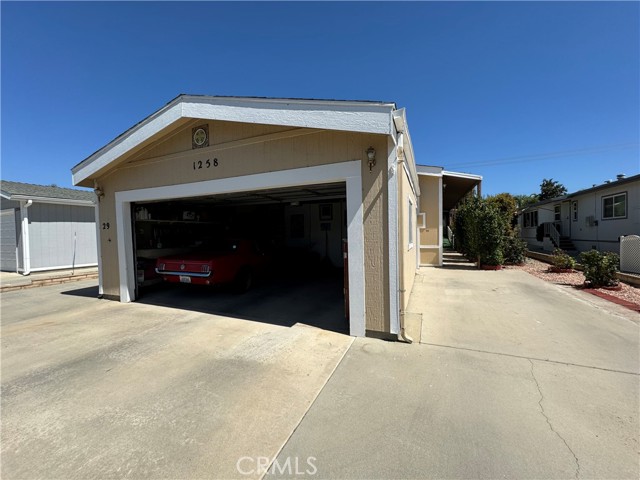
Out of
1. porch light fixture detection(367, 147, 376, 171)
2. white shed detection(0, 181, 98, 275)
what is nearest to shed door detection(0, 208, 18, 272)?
white shed detection(0, 181, 98, 275)

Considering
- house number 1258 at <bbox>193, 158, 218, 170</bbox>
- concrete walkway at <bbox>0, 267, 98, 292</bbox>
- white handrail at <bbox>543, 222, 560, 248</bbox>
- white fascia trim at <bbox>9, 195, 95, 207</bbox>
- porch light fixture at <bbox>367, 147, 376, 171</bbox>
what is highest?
white fascia trim at <bbox>9, 195, 95, 207</bbox>

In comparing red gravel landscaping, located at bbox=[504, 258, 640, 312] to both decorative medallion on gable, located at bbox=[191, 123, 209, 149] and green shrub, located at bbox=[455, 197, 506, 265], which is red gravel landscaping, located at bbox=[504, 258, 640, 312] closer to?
green shrub, located at bbox=[455, 197, 506, 265]

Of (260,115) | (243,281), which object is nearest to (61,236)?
(243,281)

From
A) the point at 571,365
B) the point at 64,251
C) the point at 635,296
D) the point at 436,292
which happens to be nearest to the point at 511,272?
the point at 635,296

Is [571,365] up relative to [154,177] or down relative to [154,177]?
down

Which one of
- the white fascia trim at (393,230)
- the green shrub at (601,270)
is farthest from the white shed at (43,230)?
the green shrub at (601,270)

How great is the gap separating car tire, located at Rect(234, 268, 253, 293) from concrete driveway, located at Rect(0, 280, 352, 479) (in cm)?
212

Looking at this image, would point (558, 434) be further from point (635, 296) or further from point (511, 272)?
point (511, 272)

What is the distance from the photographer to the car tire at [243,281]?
7539 mm

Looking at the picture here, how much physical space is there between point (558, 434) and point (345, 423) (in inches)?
66.2

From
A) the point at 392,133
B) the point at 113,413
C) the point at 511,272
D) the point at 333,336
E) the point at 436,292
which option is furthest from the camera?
the point at 511,272

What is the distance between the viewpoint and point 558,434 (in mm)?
2340

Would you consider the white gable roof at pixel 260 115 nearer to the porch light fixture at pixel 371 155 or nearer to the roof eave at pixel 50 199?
the porch light fixture at pixel 371 155

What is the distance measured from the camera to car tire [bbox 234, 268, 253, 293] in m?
7.54
